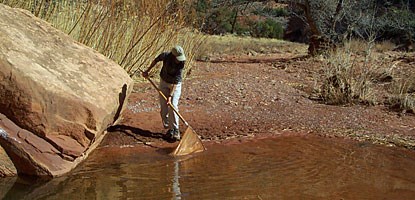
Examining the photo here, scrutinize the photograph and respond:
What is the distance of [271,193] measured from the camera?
4.98m

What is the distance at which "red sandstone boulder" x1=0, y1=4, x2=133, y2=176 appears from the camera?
547 cm

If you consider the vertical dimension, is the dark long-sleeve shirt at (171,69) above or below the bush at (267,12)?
above

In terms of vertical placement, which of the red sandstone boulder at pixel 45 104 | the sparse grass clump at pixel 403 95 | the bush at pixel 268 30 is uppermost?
the red sandstone boulder at pixel 45 104

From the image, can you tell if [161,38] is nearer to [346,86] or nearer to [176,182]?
[346,86]

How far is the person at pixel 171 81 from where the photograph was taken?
663cm

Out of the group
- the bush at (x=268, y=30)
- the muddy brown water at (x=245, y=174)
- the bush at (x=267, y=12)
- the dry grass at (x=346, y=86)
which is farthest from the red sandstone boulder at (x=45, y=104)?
the bush at (x=268, y=30)

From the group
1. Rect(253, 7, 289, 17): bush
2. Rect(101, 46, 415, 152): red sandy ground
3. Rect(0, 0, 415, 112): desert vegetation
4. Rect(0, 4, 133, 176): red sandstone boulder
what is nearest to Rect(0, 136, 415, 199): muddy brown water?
Rect(0, 4, 133, 176): red sandstone boulder

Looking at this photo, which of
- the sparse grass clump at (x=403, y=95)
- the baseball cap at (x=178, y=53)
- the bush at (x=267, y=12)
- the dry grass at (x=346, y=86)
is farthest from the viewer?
the bush at (x=267, y=12)

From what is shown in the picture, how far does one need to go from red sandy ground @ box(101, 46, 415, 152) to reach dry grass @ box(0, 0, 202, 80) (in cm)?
74

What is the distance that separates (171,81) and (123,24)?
356cm

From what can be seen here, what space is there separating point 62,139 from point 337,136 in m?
3.65

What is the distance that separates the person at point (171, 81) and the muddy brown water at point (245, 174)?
1.58 feet

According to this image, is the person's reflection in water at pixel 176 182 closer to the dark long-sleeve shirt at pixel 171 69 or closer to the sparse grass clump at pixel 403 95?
the dark long-sleeve shirt at pixel 171 69

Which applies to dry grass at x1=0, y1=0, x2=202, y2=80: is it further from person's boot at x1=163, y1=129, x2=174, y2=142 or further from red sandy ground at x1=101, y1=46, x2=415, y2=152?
person's boot at x1=163, y1=129, x2=174, y2=142
